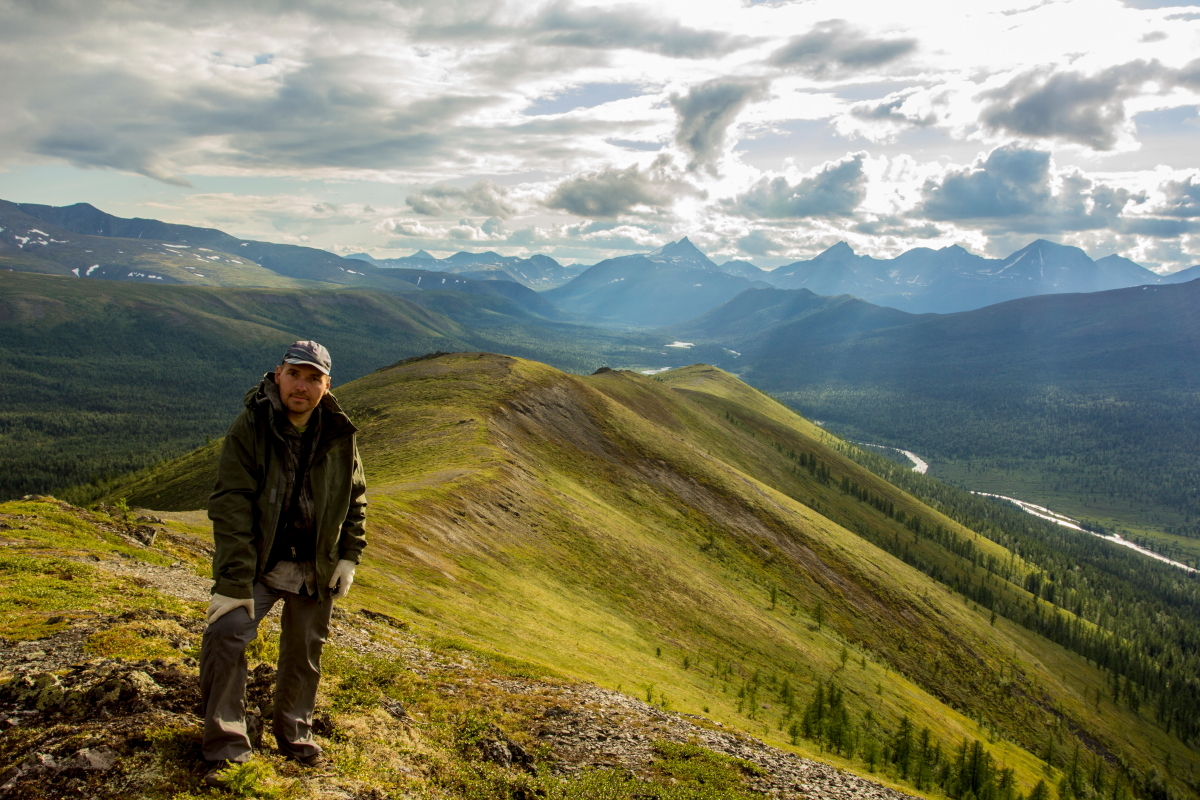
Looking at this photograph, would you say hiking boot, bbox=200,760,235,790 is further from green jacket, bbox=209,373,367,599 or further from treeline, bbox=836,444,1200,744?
treeline, bbox=836,444,1200,744

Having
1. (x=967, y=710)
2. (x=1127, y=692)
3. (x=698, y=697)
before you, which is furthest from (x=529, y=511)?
(x=1127, y=692)

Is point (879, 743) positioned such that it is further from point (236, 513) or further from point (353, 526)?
point (236, 513)

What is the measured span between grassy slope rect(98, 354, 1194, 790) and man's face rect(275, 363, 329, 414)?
1793 cm

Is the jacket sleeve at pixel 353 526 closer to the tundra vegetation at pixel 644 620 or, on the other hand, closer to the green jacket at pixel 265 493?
the green jacket at pixel 265 493

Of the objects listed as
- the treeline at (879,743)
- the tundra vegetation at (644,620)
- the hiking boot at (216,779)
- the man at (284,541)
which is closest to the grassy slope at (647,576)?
the tundra vegetation at (644,620)

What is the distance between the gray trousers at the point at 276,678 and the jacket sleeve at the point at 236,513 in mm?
512

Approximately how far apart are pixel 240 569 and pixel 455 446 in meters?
61.8

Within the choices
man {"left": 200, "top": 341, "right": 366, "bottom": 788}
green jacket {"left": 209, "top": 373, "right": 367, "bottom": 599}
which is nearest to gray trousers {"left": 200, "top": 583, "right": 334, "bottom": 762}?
man {"left": 200, "top": 341, "right": 366, "bottom": 788}

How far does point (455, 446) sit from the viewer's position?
229 feet

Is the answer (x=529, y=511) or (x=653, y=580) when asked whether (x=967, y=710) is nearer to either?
(x=653, y=580)

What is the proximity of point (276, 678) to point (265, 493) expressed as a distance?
129 inches

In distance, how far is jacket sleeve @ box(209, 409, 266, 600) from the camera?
29.5ft

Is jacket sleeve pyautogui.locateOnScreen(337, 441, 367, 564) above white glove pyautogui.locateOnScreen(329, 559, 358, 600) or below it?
above

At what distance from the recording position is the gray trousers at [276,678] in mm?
8883
